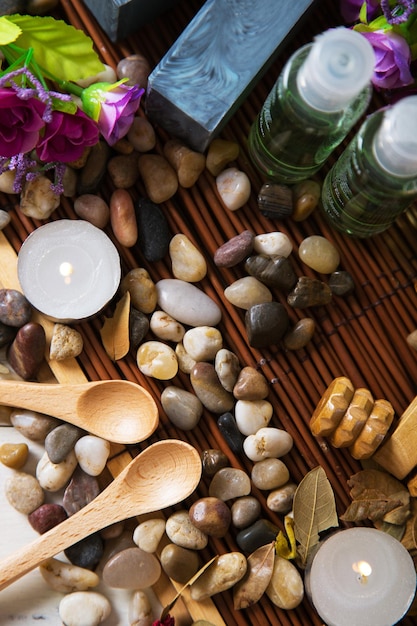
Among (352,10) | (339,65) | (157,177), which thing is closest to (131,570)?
(157,177)

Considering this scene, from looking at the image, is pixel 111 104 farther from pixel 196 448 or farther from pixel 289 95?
pixel 196 448

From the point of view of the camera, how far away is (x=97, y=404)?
0.71 metres

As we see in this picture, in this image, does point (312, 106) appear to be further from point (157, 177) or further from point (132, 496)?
point (132, 496)

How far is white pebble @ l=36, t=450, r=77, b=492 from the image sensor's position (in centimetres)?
71

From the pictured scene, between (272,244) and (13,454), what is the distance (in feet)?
1.08

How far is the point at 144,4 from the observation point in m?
0.71

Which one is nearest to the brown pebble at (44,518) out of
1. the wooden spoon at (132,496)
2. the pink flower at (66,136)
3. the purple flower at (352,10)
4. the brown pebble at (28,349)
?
the wooden spoon at (132,496)

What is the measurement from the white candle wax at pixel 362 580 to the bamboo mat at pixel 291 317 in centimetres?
5

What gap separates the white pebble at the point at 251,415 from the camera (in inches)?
28.2

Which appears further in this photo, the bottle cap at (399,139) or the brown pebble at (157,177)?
the brown pebble at (157,177)

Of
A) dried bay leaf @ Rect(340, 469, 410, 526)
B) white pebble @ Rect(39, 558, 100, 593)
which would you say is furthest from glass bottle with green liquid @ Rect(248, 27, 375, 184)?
white pebble @ Rect(39, 558, 100, 593)

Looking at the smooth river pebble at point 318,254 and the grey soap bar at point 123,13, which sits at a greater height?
the grey soap bar at point 123,13

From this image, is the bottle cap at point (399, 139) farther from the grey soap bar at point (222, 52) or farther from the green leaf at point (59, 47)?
the green leaf at point (59, 47)

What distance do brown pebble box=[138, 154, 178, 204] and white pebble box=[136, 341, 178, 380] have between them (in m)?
0.15
